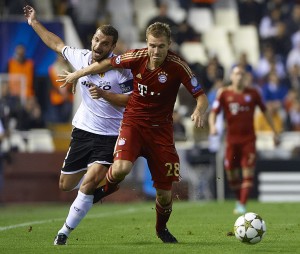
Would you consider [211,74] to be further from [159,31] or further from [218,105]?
[159,31]

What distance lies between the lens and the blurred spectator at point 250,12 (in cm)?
2830

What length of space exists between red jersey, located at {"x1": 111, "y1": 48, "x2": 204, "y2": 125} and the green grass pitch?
58.5 inches

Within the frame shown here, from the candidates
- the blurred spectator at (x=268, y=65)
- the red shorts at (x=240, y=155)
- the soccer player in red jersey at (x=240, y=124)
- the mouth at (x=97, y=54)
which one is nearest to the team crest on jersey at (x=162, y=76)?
the mouth at (x=97, y=54)

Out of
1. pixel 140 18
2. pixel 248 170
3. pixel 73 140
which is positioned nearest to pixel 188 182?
pixel 248 170

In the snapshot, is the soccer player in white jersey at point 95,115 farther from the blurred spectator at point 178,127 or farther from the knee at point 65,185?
the blurred spectator at point 178,127

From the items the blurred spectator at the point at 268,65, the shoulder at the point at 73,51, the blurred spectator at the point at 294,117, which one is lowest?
the blurred spectator at the point at 294,117

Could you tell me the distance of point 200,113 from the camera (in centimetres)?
1056

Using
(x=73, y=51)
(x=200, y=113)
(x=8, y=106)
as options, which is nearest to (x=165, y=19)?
(x=8, y=106)

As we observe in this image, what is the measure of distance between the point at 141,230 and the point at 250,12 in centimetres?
1619

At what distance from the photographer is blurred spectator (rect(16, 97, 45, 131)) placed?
893 inches

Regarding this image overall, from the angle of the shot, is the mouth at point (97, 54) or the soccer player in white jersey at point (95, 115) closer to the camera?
the soccer player in white jersey at point (95, 115)

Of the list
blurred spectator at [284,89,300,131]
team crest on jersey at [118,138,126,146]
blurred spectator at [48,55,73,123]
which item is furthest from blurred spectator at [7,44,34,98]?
team crest on jersey at [118,138,126,146]

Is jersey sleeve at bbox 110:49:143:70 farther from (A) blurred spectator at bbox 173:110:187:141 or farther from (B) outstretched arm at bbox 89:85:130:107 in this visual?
(A) blurred spectator at bbox 173:110:187:141

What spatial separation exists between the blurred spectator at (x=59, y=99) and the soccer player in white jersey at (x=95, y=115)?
11.5 metres
